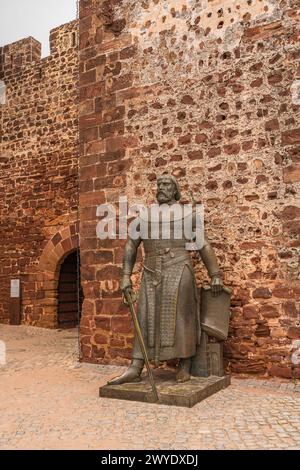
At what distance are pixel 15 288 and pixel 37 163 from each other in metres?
2.73

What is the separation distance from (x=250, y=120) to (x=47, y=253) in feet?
20.5

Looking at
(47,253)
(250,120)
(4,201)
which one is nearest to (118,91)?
(250,120)

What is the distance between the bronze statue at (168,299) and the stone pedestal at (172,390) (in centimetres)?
11

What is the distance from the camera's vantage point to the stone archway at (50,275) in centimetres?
1005

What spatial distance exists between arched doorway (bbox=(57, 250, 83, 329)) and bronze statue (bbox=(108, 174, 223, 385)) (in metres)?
5.92

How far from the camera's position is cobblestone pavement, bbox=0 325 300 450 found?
3020 mm

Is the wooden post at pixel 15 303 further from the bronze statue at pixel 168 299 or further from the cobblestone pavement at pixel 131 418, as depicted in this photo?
the bronze statue at pixel 168 299

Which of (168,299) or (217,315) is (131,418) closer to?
(168,299)

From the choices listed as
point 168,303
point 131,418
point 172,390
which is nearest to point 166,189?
point 168,303

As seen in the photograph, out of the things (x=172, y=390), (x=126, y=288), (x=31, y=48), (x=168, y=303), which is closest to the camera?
(x=172, y=390)

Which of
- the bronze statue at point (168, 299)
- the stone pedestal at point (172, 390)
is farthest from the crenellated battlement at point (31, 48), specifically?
the stone pedestal at point (172, 390)

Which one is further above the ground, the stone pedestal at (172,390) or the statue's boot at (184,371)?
the statue's boot at (184,371)

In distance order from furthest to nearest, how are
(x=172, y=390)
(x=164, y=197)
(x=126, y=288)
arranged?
(x=164, y=197), (x=126, y=288), (x=172, y=390)

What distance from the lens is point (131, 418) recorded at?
3.54 m
